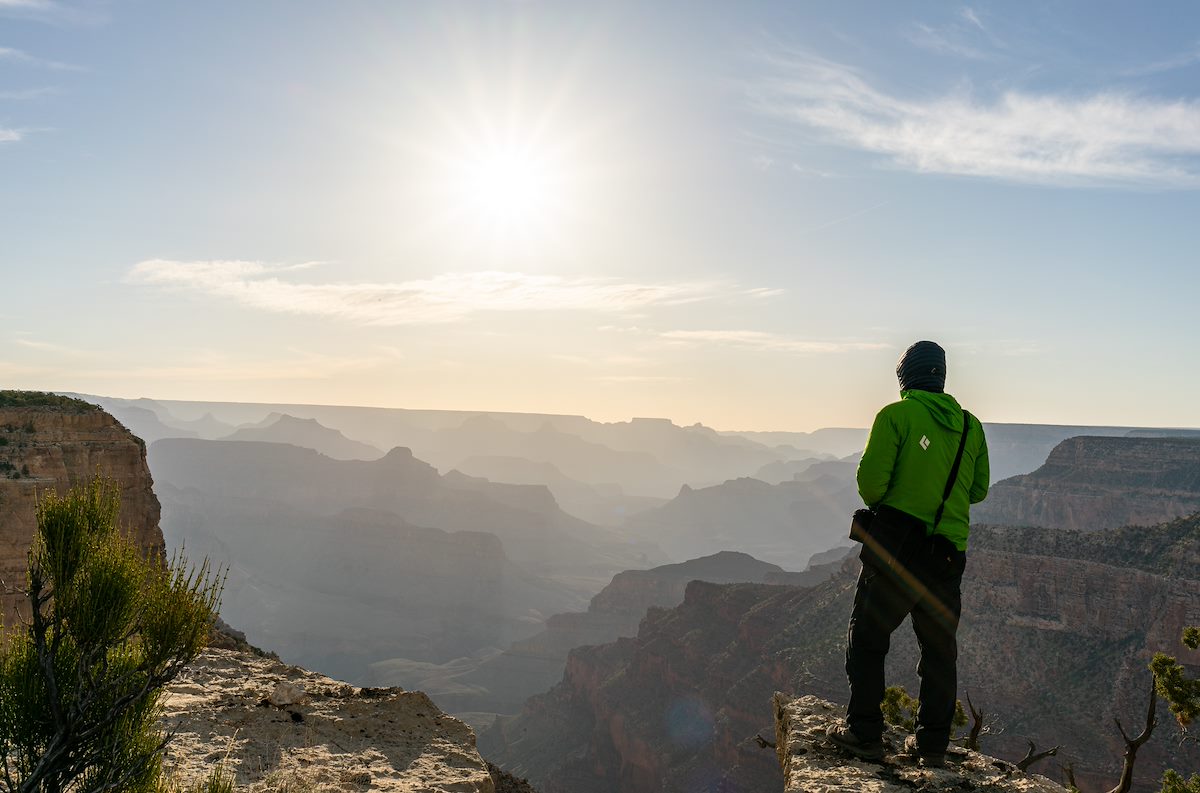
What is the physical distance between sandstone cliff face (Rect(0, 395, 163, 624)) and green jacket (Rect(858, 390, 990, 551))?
23.5 metres

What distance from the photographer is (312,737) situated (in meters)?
6.20

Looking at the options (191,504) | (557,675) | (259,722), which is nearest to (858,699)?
(259,722)

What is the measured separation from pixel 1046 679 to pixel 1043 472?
68.3 metres

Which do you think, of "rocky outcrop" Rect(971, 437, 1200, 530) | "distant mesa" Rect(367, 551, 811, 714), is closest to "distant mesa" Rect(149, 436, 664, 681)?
"distant mesa" Rect(367, 551, 811, 714)

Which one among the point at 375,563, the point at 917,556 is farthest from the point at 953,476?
the point at 375,563

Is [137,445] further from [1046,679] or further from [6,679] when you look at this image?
[1046,679]

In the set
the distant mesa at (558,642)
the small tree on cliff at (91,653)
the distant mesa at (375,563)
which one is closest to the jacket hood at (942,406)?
the small tree on cliff at (91,653)

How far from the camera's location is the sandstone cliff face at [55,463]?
21219mm

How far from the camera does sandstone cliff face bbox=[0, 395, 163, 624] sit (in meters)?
21.2

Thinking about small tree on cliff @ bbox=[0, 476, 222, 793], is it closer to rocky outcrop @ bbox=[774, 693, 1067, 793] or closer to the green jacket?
rocky outcrop @ bbox=[774, 693, 1067, 793]

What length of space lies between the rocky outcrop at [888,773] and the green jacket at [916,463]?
176 centimetres

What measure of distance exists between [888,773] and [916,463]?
7.81 feet

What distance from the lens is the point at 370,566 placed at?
5827 inches

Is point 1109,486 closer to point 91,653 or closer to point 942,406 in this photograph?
point 942,406
